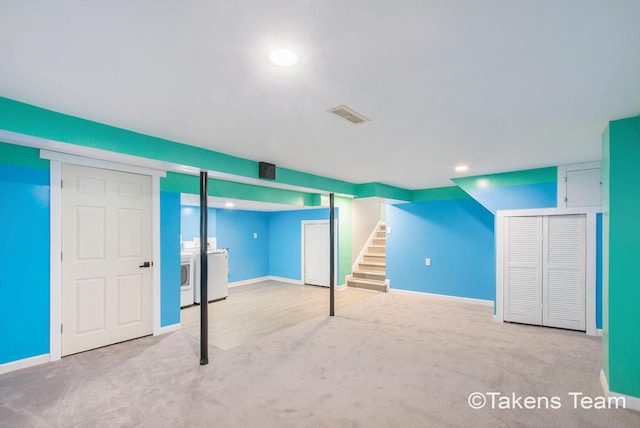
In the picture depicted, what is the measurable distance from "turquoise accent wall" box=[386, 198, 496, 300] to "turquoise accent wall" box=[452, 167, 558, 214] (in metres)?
0.93

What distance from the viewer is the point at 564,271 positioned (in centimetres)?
429

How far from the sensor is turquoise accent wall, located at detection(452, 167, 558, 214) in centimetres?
434

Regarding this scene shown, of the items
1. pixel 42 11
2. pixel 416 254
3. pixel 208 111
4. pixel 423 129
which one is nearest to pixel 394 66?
pixel 423 129

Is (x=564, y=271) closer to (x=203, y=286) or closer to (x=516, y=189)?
(x=516, y=189)

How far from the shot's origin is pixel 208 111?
2.34 m

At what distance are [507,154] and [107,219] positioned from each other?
190 inches

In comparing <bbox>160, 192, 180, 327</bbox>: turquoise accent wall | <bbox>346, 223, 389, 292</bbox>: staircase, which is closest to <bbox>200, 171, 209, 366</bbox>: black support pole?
<bbox>160, 192, 180, 327</bbox>: turquoise accent wall

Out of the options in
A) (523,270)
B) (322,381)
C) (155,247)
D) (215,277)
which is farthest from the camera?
(215,277)

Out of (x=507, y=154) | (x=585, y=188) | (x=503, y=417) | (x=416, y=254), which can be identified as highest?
(x=507, y=154)

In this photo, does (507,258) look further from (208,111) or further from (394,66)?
(208,111)

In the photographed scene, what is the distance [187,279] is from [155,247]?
1936mm

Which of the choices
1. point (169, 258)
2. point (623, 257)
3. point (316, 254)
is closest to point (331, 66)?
point (623, 257)

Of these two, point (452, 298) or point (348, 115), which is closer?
point (348, 115)

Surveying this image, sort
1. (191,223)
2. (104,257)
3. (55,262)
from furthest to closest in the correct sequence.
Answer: (191,223) → (104,257) → (55,262)
